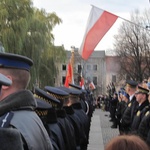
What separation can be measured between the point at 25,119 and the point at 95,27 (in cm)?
1058

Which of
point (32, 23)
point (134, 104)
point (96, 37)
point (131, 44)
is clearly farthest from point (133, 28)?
point (134, 104)

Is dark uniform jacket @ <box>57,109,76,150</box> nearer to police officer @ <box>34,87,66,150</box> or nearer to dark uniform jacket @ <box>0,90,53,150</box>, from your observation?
police officer @ <box>34,87,66,150</box>

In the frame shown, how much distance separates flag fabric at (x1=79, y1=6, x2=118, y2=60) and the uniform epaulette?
10289 millimetres

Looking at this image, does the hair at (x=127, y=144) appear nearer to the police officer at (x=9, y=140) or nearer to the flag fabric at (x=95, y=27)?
the police officer at (x=9, y=140)

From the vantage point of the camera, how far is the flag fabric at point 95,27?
12547mm

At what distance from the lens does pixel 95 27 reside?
42.2 feet

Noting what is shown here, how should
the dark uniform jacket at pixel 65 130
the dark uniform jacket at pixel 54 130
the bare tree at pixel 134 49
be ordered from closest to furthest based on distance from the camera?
the dark uniform jacket at pixel 54 130 < the dark uniform jacket at pixel 65 130 < the bare tree at pixel 134 49

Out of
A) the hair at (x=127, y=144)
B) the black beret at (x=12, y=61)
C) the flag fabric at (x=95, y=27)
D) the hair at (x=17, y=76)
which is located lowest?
the hair at (x=127, y=144)

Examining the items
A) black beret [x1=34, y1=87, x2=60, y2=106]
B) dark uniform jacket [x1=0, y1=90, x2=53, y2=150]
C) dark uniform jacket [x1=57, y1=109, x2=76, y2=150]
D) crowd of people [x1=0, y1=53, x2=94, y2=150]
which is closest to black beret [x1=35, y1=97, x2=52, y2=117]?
crowd of people [x1=0, y1=53, x2=94, y2=150]

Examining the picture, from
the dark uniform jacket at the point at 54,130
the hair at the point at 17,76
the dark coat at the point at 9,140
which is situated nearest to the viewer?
the dark coat at the point at 9,140

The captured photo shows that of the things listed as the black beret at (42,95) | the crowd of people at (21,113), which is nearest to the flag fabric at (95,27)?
the black beret at (42,95)

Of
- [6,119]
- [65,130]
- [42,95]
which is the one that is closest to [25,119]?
[6,119]

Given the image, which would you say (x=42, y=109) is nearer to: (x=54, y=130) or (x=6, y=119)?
(x=54, y=130)

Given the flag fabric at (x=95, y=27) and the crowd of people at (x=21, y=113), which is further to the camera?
the flag fabric at (x=95, y=27)
